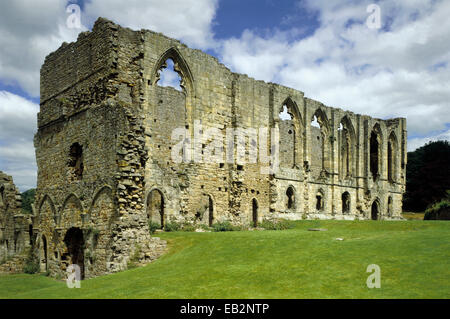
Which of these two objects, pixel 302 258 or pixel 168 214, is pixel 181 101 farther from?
pixel 302 258

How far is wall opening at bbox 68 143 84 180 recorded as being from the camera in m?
17.1

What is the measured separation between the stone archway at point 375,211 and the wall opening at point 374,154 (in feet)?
7.21

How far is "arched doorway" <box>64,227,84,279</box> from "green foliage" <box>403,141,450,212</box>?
36212mm

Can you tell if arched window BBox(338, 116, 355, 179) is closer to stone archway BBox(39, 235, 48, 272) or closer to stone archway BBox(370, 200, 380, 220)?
stone archway BBox(370, 200, 380, 220)

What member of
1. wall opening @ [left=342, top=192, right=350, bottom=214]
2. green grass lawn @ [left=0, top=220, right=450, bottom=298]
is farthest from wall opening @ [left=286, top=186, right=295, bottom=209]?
green grass lawn @ [left=0, top=220, right=450, bottom=298]

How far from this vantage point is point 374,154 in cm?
3691

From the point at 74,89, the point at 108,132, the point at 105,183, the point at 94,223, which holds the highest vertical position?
the point at 74,89

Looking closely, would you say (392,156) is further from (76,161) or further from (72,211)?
(72,211)

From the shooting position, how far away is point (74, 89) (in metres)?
18.3

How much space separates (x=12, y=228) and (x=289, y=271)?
15.5 metres

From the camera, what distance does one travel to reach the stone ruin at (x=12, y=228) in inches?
744
